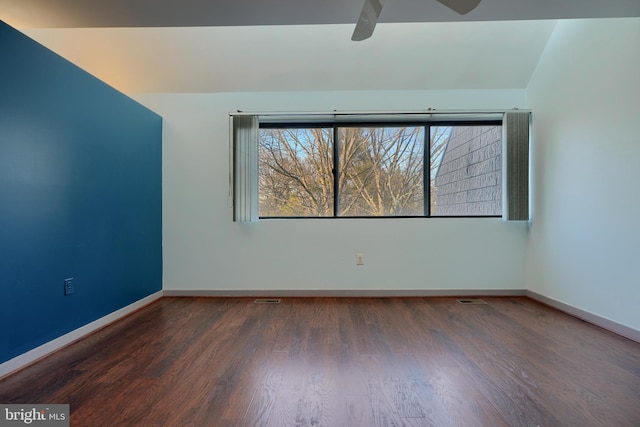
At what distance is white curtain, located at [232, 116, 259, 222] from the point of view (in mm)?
3209

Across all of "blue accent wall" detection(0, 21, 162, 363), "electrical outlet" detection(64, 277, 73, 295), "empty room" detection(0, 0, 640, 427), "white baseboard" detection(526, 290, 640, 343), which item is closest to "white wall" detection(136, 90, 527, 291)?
"empty room" detection(0, 0, 640, 427)

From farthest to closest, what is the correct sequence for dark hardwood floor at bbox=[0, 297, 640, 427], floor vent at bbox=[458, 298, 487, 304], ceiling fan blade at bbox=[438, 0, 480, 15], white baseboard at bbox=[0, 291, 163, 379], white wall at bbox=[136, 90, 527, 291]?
white wall at bbox=[136, 90, 527, 291] → floor vent at bbox=[458, 298, 487, 304] → white baseboard at bbox=[0, 291, 163, 379] → ceiling fan blade at bbox=[438, 0, 480, 15] → dark hardwood floor at bbox=[0, 297, 640, 427]

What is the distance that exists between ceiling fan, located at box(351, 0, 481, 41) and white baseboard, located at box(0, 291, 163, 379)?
112 inches

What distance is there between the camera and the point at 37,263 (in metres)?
1.89

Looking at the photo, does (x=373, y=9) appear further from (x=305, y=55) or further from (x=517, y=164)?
(x=517, y=164)

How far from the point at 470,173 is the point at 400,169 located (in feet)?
2.63

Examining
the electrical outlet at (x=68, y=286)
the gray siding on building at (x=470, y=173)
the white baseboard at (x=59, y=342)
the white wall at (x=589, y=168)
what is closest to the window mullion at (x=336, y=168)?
the gray siding on building at (x=470, y=173)

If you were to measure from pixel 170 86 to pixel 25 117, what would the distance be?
1.68m

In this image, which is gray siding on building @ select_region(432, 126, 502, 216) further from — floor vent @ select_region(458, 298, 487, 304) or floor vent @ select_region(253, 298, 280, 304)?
floor vent @ select_region(253, 298, 280, 304)

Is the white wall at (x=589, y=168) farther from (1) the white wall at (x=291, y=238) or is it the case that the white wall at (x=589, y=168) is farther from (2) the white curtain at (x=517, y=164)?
(1) the white wall at (x=291, y=238)

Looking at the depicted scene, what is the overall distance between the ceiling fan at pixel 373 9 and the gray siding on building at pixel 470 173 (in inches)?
76.7

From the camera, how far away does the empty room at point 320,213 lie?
1.61 m

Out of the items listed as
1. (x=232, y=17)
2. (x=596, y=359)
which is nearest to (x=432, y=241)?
(x=596, y=359)

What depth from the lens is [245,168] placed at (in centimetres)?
321
